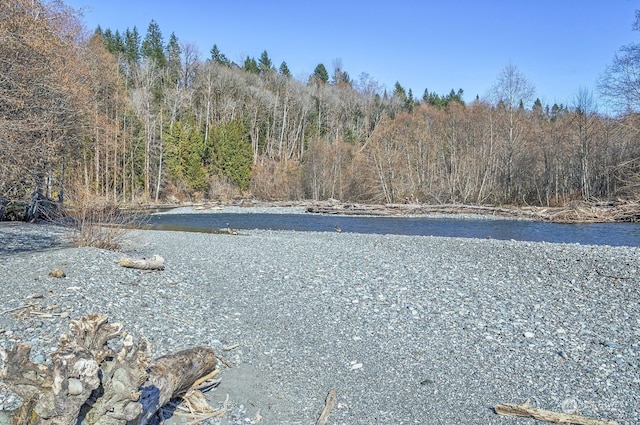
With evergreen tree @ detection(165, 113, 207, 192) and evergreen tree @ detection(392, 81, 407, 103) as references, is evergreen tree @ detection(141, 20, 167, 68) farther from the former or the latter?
evergreen tree @ detection(392, 81, 407, 103)

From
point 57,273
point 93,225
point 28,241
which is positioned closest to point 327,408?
point 57,273

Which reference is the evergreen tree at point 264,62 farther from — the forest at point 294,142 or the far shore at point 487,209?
the far shore at point 487,209

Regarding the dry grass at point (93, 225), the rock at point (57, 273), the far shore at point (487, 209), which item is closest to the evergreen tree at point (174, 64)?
the far shore at point (487, 209)

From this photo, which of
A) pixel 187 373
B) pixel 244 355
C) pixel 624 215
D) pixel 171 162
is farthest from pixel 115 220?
pixel 171 162

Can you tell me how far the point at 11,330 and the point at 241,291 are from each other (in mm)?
4252

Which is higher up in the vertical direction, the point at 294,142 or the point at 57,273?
the point at 294,142

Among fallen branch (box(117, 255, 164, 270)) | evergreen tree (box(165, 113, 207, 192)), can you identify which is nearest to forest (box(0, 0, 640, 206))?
evergreen tree (box(165, 113, 207, 192))

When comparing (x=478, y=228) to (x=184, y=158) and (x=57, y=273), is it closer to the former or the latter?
(x=57, y=273)

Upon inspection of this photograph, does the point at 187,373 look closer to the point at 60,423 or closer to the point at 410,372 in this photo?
the point at 60,423

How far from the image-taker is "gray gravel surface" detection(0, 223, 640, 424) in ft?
16.6

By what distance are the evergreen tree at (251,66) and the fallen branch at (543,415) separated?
A: 228 ft

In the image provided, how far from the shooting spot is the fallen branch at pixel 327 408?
462 cm

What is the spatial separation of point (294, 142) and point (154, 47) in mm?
24864

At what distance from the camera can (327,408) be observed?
4.84 m
